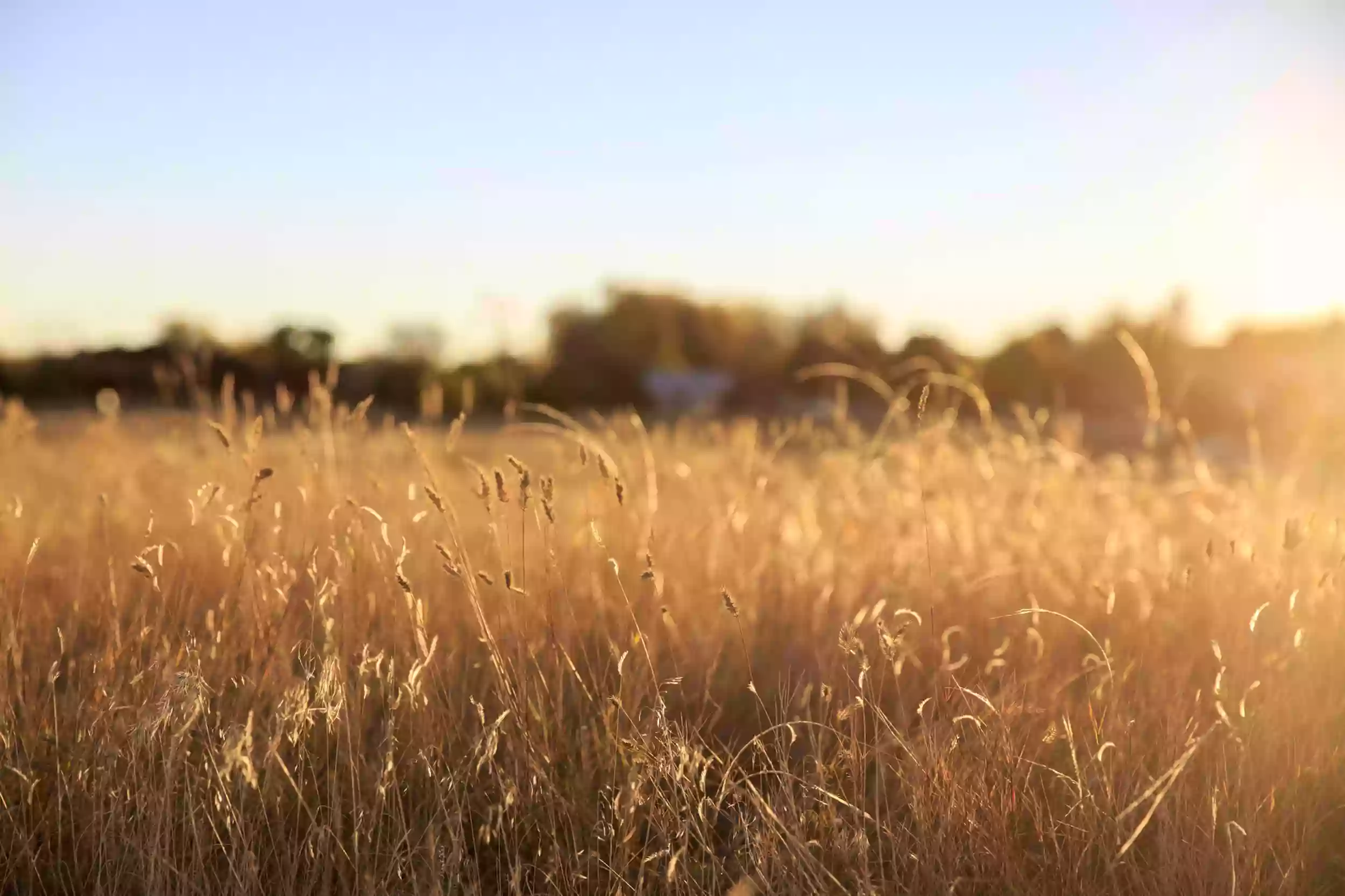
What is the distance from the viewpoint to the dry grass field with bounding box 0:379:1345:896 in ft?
5.46

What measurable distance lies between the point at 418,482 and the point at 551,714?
3372 millimetres

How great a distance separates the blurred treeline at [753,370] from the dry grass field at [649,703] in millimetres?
612

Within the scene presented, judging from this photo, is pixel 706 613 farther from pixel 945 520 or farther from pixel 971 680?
pixel 945 520

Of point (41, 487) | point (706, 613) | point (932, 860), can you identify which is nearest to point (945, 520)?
point (706, 613)

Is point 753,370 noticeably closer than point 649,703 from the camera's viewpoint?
No

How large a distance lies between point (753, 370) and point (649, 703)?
1552 cm

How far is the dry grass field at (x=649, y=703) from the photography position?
1665mm

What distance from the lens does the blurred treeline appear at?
14.7 ft

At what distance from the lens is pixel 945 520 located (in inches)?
155

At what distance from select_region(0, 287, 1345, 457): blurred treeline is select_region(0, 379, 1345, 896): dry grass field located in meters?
0.61

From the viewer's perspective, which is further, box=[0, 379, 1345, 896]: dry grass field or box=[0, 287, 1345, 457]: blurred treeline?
box=[0, 287, 1345, 457]: blurred treeline

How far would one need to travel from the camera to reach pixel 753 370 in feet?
57.9

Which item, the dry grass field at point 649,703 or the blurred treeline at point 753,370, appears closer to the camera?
the dry grass field at point 649,703

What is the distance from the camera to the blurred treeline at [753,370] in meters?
4.49
